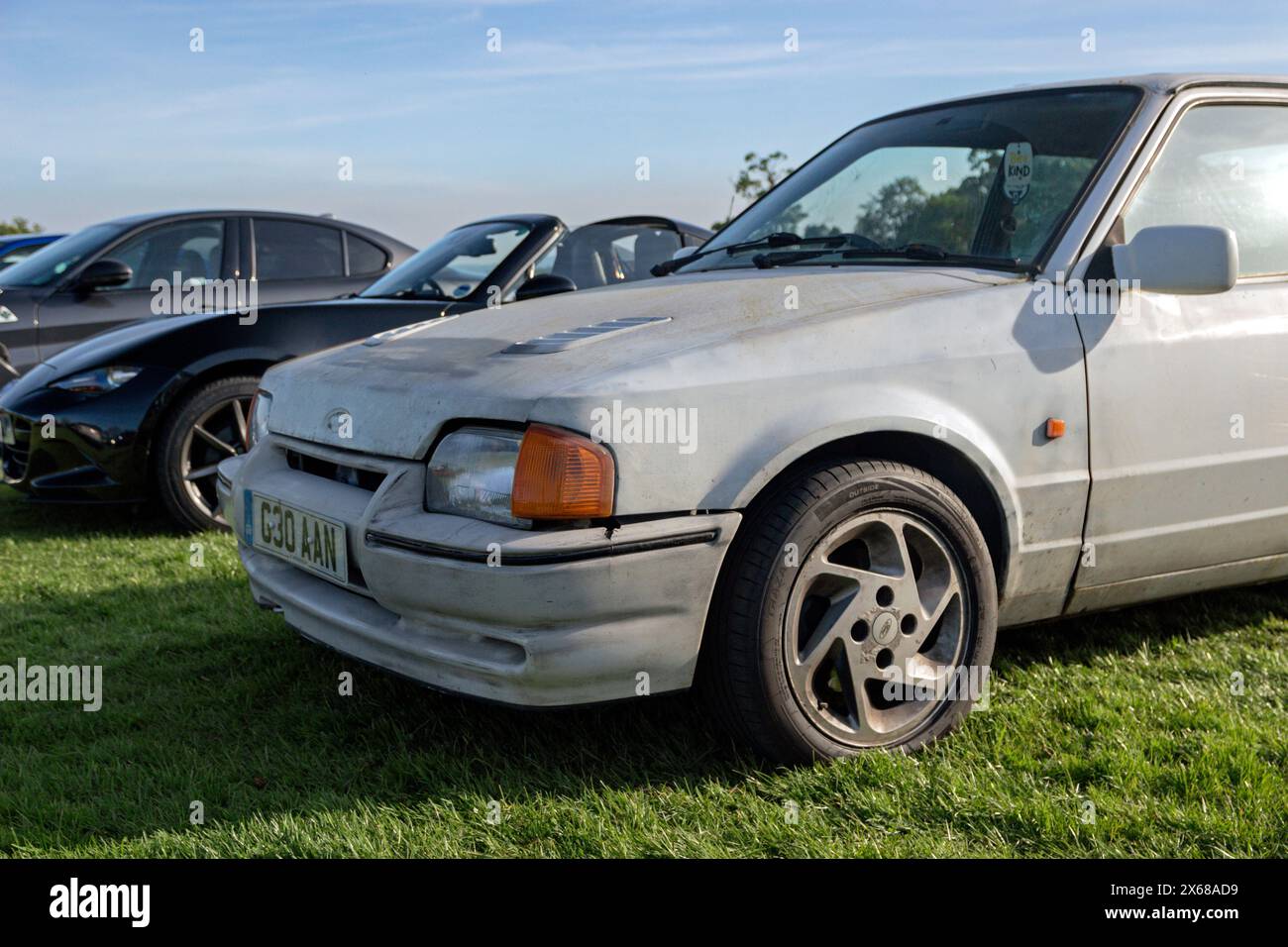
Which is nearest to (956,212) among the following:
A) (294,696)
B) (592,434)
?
(592,434)

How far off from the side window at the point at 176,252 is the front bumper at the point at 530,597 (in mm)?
4782

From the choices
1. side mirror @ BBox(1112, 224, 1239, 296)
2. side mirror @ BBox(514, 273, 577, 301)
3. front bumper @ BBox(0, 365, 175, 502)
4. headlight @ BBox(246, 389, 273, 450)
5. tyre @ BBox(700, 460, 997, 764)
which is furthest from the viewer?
front bumper @ BBox(0, 365, 175, 502)

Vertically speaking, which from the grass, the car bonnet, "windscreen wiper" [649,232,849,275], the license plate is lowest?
the grass

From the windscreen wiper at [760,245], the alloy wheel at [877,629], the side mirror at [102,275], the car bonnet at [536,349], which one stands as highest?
the side mirror at [102,275]

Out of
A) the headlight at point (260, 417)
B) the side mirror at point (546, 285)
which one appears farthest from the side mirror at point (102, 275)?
the headlight at point (260, 417)

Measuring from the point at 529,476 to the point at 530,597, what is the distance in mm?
249

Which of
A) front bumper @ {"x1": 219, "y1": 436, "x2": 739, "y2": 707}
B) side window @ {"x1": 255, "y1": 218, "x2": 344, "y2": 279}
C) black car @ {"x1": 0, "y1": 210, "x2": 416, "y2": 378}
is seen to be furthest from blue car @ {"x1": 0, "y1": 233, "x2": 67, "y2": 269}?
front bumper @ {"x1": 219, "y1": 436, "x2": 739, "y2": 707}

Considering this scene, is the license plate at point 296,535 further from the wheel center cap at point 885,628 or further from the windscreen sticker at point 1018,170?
the windscreen sticker at point 1018,170

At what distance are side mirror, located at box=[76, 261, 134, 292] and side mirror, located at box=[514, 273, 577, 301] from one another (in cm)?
276

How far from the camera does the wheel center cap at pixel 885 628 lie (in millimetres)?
2891

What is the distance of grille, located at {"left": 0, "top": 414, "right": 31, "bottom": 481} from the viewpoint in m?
5.77

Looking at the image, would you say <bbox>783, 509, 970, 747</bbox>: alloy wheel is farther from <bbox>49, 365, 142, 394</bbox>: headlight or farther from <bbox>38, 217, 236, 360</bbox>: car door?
<bbox>38, 217, 236, 360</bbox>: car door
